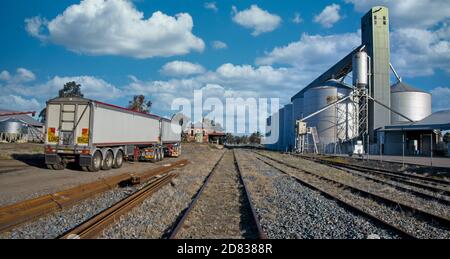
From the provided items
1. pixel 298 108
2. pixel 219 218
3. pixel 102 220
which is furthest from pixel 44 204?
pixel 298 108

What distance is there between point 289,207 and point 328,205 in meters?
1.15

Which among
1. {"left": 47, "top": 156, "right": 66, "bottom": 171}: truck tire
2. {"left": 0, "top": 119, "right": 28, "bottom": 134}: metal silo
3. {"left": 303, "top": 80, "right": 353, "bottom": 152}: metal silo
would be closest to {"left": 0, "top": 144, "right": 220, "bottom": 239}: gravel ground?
{"left": 47, "top": 156, "right": 66, "bottom": 171}: truck tire

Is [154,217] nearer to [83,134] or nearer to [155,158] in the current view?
[83,134]

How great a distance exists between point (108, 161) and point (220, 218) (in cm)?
1303

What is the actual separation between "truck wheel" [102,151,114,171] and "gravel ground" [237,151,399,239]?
1018 centimetres

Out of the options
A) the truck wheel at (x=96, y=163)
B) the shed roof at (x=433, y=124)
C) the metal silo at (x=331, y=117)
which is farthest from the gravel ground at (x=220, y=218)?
the metal silo at (x=331, y=117)

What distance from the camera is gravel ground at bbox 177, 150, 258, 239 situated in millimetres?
6735

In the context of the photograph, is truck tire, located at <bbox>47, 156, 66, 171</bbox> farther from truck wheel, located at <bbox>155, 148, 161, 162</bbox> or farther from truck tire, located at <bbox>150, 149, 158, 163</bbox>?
truck wheel, located at <bbox>155, 148, 161, 162</bbox>

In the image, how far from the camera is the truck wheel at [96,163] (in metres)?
17.8

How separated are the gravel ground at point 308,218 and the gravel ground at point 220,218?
384 millimetres

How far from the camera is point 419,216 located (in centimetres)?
843
